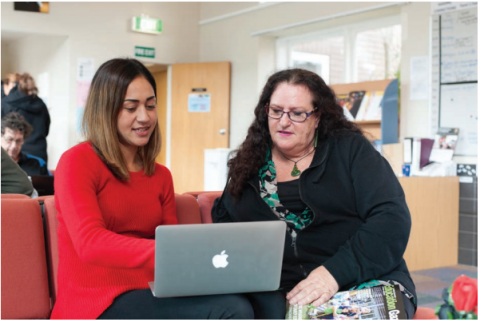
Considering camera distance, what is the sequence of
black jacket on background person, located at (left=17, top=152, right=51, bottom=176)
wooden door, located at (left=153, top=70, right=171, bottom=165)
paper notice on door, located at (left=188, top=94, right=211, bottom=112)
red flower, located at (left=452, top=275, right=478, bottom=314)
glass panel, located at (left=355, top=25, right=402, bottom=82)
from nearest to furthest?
1. red flower, located at (left=452, top=275, right=478, bottom=314)
2. black jacket on background person, located at (left=17, top=152, right=51, bottom=176)
3. glass panel, located at (left=355, top=25, right=402, bottom=82)
4. paper notice on door, located at (left=188, top=94, right=211, bottom=112)
5. wooden door, located at (left=153, top=70, right=171, bottom=165)

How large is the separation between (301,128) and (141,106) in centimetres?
53

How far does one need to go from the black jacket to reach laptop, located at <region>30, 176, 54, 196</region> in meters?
1.91

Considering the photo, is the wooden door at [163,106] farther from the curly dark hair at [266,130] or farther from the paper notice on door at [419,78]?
the curly dark hair at [266,130]

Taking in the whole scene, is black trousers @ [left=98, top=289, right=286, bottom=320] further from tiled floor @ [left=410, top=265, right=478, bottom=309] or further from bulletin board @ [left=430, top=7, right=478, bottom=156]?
bulletin board @ [left=430, top=7, right=478, bottom=156]

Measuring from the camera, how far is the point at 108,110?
1.75 metres

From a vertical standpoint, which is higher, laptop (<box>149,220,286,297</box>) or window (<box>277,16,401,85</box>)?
window (<box>277,16,401,85</box>)

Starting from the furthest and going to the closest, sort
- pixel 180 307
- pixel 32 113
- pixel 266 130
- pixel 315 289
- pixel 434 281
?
1. pixel 32 113
2. pixel 434 281
3. pixel 266 130
4. pixel 315 289
5. pixel 180 307

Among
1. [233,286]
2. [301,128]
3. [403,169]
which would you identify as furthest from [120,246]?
[403,169]

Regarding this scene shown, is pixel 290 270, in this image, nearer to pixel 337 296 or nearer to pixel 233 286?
pixel 337 296

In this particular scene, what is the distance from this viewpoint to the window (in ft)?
20.1

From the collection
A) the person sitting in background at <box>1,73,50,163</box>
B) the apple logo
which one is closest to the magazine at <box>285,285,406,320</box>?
the apple logo

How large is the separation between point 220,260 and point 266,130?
2.41ft

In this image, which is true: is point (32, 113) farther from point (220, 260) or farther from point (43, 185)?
point (220, 260)

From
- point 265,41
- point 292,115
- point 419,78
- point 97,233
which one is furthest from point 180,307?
point 265,41
